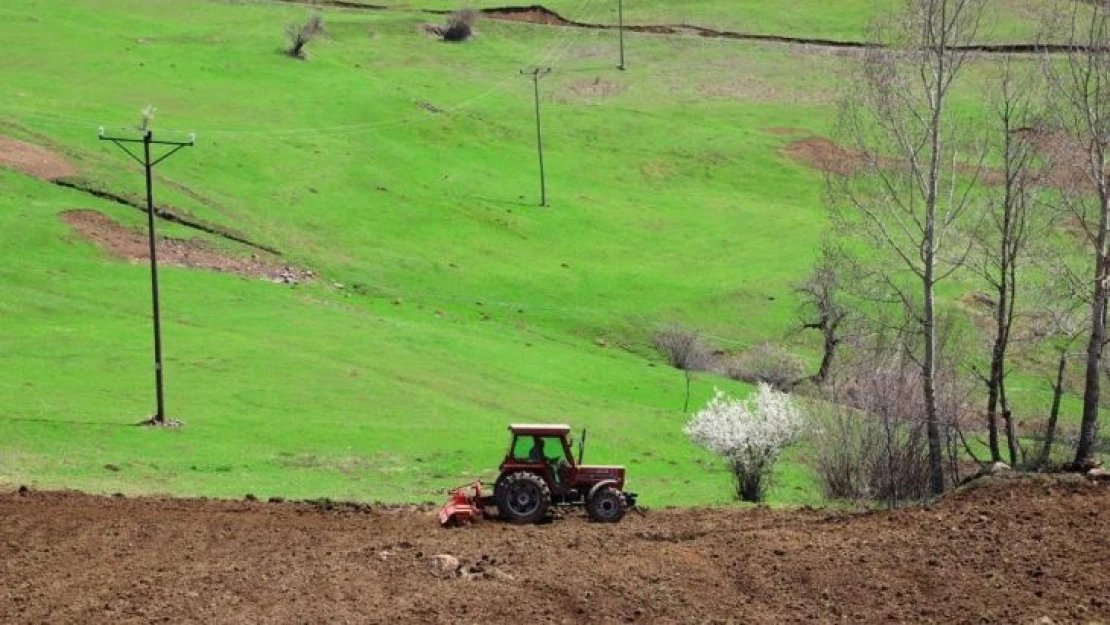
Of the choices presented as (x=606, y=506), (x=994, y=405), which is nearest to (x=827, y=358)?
(x=994, y=405)

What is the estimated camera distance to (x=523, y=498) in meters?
28.6

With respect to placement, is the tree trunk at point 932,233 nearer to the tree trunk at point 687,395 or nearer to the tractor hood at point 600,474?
the tractor hood at point 600,474

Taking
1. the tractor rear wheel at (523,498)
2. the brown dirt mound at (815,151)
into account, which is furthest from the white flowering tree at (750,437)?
the brown dirt mound at (815,151)

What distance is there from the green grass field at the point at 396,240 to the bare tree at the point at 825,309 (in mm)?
1746

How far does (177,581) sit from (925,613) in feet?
36.7

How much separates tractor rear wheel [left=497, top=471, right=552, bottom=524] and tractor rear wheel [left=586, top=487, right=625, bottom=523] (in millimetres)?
1013

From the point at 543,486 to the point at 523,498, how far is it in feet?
1.60

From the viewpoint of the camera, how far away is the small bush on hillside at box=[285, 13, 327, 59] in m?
116

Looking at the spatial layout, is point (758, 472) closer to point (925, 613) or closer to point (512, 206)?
point (925, 613)

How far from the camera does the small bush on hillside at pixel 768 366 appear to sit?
68312 millimetres

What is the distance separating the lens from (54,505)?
93.4 feet

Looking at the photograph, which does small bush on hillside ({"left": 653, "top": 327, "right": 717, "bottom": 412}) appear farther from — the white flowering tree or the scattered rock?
the scattered rock

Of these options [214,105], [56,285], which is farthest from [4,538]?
[214,105]

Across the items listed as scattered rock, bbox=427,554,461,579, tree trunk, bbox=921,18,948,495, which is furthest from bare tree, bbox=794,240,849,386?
scattered rock, bbox=427,554,461,579
